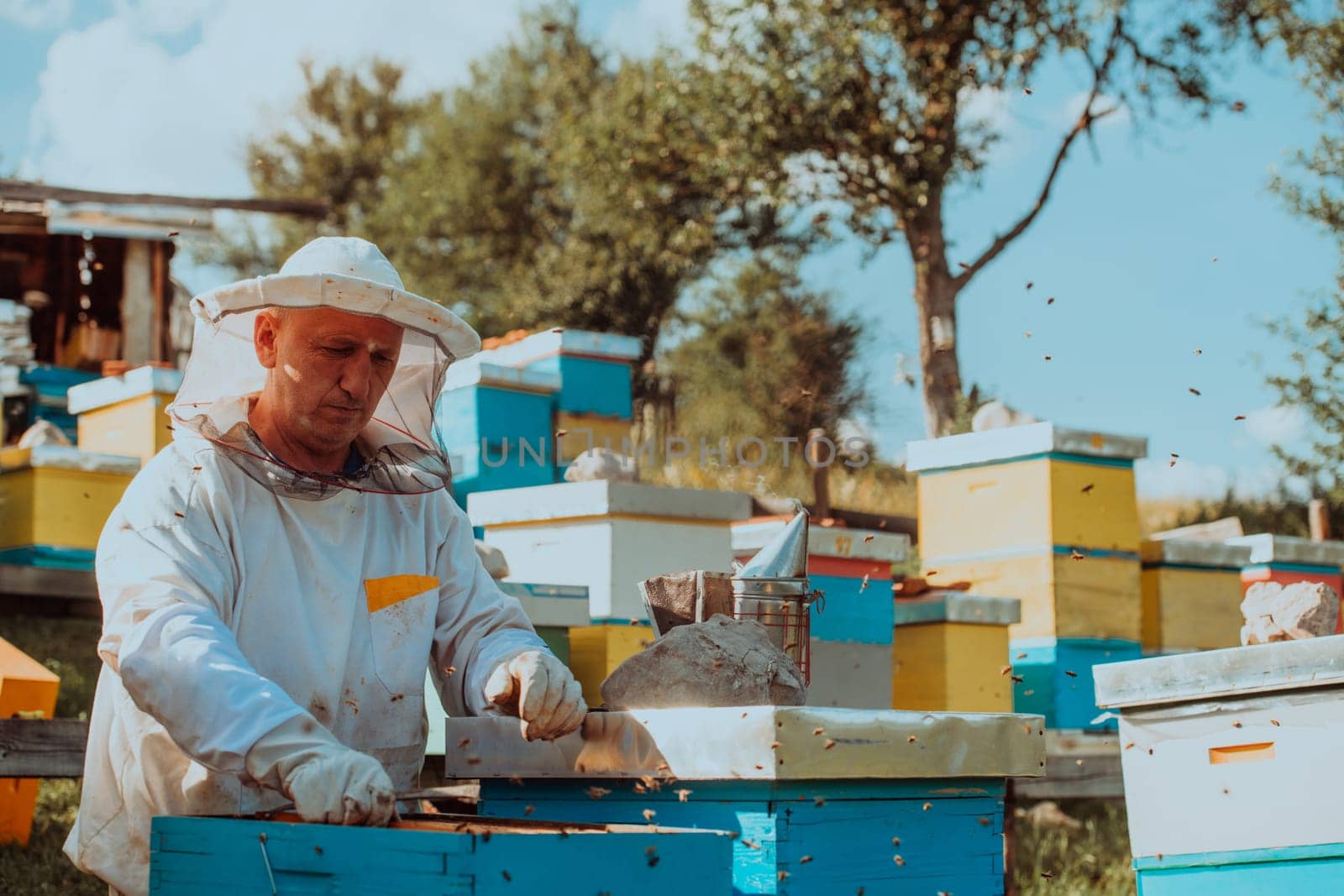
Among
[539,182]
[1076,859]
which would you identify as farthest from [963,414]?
[539,182]

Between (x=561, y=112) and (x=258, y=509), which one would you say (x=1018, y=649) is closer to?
(x=258, y=509)

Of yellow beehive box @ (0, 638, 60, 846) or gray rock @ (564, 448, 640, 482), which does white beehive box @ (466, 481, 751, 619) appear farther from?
yellow beehive box @ (0, 638, 60, 846)

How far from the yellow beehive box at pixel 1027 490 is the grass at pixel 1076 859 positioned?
1266 millimetres

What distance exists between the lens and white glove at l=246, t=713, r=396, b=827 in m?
1.68

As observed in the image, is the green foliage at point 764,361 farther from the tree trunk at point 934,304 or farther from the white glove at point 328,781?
the white glove at point 328,781

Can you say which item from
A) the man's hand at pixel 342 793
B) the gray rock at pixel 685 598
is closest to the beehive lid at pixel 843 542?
the gray rock at pixel 685 598

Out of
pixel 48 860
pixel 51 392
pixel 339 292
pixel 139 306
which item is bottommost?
pixel 48 860

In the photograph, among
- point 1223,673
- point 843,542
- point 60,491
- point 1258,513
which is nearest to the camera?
point 1223,673

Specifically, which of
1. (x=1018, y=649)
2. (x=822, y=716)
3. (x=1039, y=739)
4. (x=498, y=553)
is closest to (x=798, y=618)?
(x=1039, y=739)

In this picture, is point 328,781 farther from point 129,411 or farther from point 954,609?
point 129,411

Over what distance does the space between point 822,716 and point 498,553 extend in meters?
2.83

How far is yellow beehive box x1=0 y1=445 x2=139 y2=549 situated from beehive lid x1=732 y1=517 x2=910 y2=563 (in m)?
3.12

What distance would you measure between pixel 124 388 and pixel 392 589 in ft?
18.2

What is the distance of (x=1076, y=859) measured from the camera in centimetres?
615
